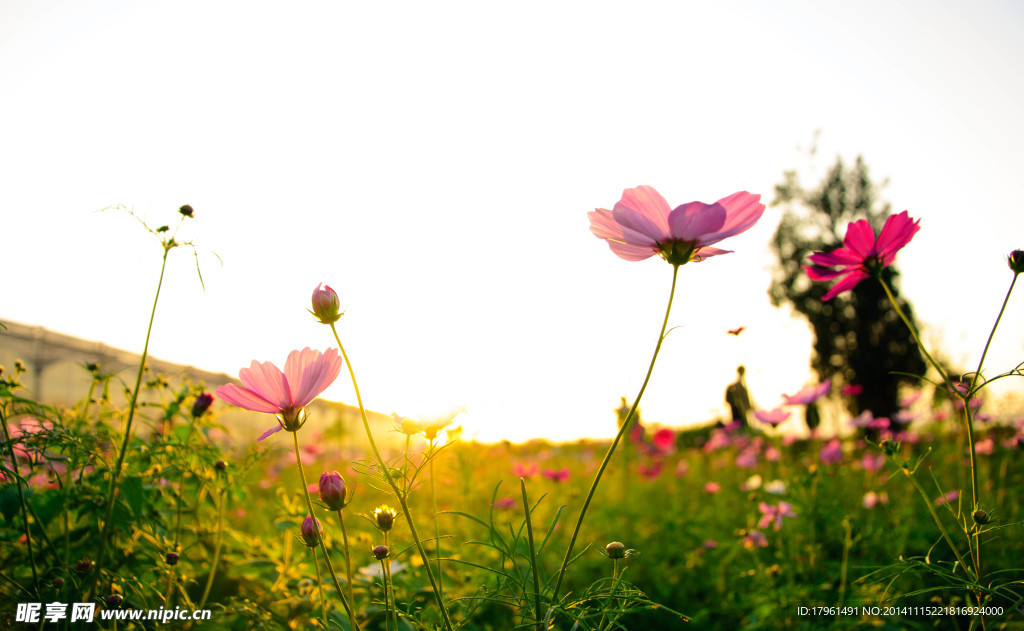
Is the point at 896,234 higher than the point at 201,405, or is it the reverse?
the point at 896,234

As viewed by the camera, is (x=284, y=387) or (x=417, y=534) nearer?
(x=284, y=387)

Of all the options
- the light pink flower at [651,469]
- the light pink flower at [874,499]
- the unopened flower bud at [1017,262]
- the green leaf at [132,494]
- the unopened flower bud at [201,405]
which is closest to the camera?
the unopened flower bud at [1017,262]

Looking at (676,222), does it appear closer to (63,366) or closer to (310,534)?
(310,534)

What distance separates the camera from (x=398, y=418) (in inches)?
36.7

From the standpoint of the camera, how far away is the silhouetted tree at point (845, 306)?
50.0 ft

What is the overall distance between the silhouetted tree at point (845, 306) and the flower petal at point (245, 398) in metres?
15.9

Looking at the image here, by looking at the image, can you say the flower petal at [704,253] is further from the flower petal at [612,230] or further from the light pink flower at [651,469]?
the light pink flower at [651,469]

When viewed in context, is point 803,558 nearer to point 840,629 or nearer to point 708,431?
point 840,629

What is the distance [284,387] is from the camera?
79 centimetres

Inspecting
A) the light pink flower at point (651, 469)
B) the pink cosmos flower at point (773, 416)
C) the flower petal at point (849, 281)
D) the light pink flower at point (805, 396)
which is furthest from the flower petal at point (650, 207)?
the light pink flower at point (651, 469)

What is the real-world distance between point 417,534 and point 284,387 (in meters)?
0.71

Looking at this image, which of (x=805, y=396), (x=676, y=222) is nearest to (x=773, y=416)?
(x=805, y=396)

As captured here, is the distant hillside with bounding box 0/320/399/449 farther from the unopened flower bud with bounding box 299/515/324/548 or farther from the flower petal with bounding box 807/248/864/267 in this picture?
the flower petal with bounding box 807/248/864/267

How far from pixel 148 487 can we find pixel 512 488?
315 centimetres
